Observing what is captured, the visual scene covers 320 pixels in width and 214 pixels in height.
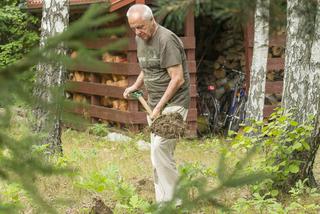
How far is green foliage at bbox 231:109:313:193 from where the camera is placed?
6.16 m

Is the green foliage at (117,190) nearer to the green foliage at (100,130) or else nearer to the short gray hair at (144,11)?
the short gray hair at (144,11)

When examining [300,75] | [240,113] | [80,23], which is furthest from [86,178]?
[240,113]

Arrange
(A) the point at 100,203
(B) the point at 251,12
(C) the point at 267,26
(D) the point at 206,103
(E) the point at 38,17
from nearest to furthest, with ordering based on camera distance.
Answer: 1. (B) the point at 251,12
2. (C) the point at 267,26
3. (A) the point at 100,203
4. (D) the point at 206,103
5. (E) the point at 38,17

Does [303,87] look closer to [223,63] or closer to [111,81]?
[111,81]

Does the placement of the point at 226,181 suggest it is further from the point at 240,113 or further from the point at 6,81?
the point at 240,113

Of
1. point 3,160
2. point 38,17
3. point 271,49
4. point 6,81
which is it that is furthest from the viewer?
point 38,17

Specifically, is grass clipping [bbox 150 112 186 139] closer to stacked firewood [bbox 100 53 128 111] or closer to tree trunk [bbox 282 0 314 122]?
tree trunk [bbox 282 0 314 122]

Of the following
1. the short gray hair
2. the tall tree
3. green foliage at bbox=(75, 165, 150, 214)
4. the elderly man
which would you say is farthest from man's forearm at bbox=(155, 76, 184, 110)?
the tall tree

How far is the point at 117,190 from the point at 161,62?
1.21 m

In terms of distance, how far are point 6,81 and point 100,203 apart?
407 centimetres

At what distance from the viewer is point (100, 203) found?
5719 millimetres

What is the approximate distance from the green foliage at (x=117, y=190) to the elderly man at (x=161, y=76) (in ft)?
0.97

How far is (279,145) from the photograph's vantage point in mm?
6316

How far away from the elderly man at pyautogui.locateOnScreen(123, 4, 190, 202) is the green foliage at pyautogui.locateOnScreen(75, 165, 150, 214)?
30cm
